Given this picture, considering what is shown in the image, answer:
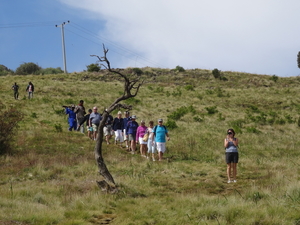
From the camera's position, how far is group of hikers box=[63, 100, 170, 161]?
562 inches

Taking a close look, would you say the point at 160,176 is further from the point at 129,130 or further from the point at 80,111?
the point at 80,111

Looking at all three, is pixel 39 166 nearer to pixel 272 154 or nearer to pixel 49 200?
pixel 49 200

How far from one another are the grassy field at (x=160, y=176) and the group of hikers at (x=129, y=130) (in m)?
0.65

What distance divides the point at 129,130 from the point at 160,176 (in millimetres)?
4200

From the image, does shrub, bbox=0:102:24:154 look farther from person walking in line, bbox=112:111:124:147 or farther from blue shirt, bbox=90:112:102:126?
person walking in line, bbox=112:111:124:147

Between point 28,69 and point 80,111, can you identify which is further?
point 28,69

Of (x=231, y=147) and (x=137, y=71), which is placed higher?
(x=137, y=71)

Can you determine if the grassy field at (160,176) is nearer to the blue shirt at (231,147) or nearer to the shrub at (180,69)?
the blue shirt at (231,147)

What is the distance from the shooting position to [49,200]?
859 centimetres

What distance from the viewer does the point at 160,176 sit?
11.6 m

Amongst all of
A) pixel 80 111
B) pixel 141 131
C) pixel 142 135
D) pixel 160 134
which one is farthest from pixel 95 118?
pixel 160 134

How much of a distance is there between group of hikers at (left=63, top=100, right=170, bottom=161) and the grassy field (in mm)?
651

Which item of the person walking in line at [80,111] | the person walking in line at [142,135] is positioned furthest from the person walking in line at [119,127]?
the person walking in line at [80,111]

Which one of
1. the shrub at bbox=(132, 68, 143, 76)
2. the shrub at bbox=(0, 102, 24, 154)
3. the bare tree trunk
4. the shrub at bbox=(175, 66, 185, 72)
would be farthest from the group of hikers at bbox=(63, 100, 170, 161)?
the shrub at bbox=(175, 66, 185, 72)
